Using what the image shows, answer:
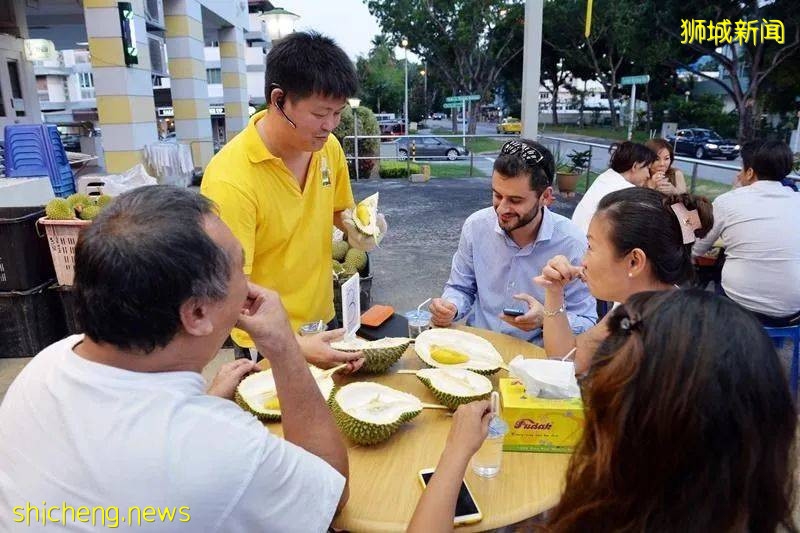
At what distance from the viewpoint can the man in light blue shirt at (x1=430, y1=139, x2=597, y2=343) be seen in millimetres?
2355

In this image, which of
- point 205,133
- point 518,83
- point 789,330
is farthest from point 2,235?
point 518,83

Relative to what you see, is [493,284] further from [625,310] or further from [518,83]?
[518,83]

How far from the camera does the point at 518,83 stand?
3441 cm

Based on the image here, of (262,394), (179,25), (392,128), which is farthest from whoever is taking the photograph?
(392,128)

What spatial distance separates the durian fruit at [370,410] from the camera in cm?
150

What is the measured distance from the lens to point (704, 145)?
20.6m

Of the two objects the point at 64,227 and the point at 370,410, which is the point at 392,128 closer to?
the point at 64,227

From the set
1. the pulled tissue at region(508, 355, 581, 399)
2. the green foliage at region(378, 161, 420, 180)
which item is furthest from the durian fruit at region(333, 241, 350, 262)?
the green foliage at region(378, 161, 420, 180)

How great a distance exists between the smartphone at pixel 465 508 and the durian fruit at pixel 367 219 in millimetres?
1395

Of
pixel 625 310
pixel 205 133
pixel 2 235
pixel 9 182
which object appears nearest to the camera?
pixel 625 310

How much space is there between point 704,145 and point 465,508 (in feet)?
76.3

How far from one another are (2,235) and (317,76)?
2966mm

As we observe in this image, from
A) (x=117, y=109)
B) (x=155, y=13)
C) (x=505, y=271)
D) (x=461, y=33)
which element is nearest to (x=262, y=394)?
(x=505, y=271)

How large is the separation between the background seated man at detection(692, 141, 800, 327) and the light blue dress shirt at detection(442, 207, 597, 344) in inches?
56.2
